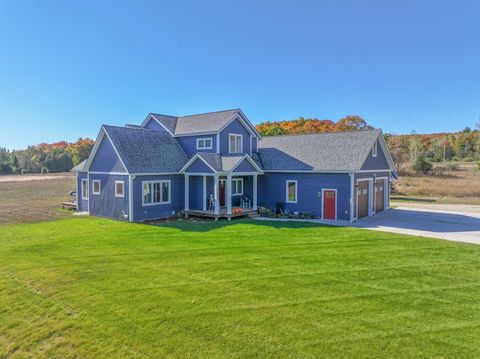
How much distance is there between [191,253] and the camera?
37.9 feet

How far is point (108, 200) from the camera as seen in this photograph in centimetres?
2055

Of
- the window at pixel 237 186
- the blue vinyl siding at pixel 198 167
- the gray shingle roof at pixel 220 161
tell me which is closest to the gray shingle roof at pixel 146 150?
the blue vinyl siding at pixel 198 167

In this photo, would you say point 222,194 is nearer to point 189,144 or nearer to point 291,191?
point 189,144

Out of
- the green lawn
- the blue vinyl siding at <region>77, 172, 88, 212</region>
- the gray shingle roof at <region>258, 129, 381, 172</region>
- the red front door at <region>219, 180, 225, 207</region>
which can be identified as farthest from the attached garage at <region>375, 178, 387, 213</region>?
the blue vinyl siding at <region>77, 172, 88, 212</region>

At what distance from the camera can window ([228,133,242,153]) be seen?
22561mm

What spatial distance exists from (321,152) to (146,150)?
1134 centimetres

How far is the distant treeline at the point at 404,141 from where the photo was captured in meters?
53.1

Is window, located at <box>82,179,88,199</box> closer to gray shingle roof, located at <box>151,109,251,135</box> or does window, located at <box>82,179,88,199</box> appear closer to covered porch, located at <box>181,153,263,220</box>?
gray shingle roof, located at <box>151,109,251,135</box>

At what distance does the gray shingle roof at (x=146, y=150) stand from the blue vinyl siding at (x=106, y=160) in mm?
573

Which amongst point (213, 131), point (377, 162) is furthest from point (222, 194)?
point (377, 162)

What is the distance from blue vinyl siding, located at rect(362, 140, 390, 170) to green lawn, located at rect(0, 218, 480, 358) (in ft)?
25.5

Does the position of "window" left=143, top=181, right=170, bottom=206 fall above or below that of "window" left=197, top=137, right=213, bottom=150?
below

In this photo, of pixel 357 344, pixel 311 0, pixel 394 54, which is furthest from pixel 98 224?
pixel 394 54

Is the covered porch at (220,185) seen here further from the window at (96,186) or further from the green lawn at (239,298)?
the green lawn at (239,298)
